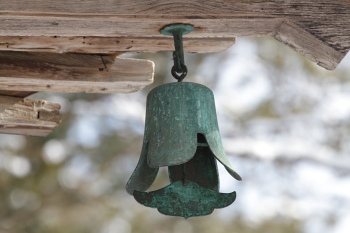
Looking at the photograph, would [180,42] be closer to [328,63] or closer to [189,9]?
[189,9]

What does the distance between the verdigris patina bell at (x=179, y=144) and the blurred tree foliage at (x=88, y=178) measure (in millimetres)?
4469

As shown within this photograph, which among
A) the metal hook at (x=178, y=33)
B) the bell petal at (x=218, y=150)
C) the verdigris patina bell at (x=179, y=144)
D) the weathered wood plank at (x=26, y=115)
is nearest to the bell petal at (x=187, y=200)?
the verdigris patina bell at (x=179, y=144)

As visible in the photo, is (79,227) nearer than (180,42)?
No

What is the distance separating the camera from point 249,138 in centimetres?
801

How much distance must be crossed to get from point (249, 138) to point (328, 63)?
223 inches

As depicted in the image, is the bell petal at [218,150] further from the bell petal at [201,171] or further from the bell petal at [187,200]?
the bell petal at [201,171]

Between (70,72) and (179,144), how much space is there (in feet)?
1.86

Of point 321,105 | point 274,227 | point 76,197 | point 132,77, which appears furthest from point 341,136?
point 132,77

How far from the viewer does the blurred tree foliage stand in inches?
273

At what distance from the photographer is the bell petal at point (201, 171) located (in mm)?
2488

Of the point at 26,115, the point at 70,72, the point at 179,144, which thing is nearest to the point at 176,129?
the point at 179,144

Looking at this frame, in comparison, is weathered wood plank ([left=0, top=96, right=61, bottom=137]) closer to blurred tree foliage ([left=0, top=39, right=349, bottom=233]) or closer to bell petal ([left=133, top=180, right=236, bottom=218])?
bell petal ([left=133, top=180, right=236, bottom=218])

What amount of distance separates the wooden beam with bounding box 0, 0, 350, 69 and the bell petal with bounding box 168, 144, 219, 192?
1.21ft

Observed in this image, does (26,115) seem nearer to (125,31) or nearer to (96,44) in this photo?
(96,44)
